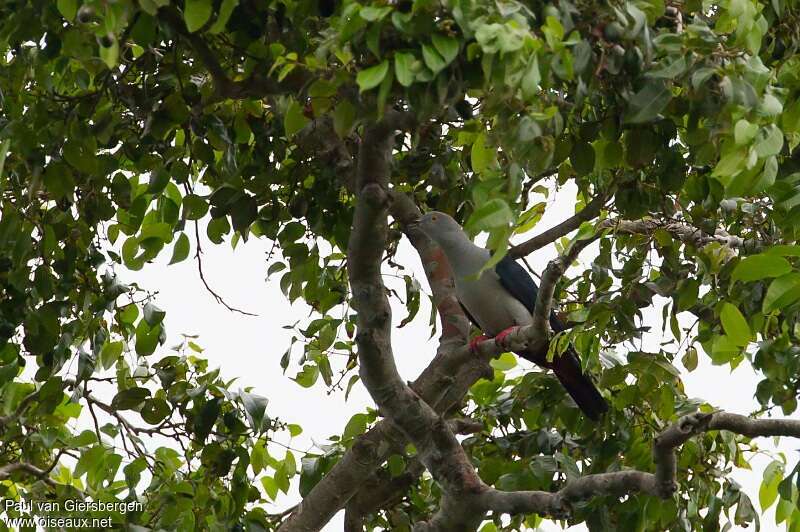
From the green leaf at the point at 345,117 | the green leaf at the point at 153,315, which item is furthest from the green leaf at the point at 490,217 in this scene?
the green leaf at the point at 153,315

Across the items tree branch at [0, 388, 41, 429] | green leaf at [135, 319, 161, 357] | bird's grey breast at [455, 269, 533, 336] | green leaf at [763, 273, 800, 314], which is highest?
bird's grey breast at [455, 269, 533, 336]

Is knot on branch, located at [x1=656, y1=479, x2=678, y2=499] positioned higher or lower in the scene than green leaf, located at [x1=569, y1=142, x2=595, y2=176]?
lower

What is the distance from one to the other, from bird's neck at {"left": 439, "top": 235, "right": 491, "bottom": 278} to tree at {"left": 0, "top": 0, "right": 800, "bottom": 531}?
0.43 meters

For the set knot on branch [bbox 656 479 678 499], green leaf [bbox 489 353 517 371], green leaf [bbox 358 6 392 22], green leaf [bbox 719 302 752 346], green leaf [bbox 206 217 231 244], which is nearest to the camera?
green leaf [bbox 358 6 392 22]

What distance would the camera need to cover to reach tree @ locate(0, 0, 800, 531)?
1.97m

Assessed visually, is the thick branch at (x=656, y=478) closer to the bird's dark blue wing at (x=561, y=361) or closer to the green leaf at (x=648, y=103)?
the bird's dark blue wing at (x=561, y=361)

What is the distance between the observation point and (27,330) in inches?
118

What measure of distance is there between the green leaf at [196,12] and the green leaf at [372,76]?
14.2 inches

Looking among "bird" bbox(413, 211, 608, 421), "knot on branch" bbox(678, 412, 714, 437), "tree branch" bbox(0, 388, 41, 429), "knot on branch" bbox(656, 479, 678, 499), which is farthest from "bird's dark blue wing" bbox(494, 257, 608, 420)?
"tree branch" bbox(0, 388, 41, 429)

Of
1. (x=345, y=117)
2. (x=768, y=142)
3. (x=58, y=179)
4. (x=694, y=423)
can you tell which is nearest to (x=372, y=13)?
(x=345, y=117)

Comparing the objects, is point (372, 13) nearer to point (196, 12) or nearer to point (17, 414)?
point (196, 12)

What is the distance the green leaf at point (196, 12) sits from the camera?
192 centimetres

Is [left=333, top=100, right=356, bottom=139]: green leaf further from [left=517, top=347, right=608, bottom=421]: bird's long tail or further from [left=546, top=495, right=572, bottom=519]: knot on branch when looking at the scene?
[left=517, top=347, right=608, bottom=421]: bird's long tail

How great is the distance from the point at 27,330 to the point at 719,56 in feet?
6.80
